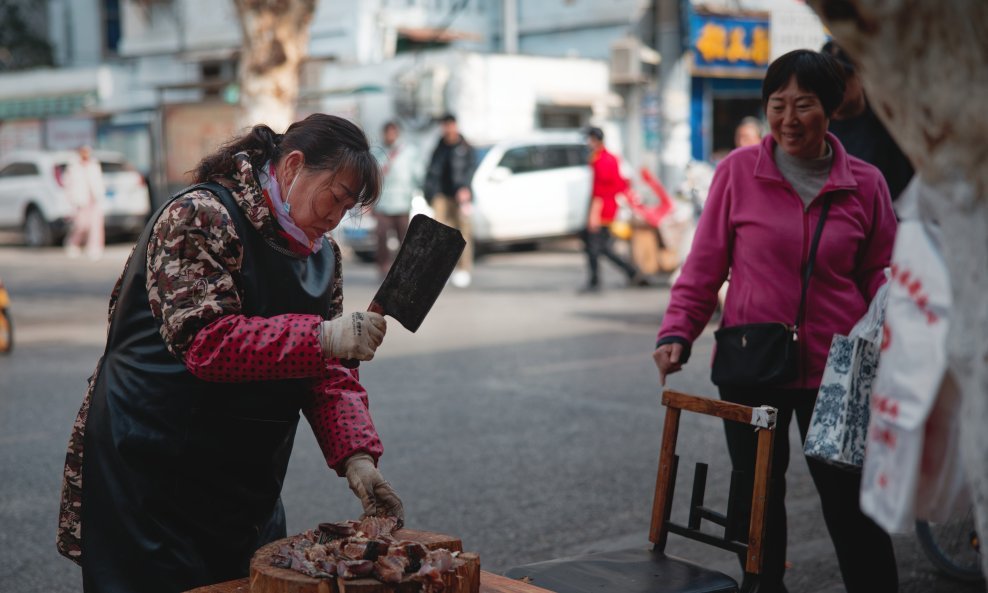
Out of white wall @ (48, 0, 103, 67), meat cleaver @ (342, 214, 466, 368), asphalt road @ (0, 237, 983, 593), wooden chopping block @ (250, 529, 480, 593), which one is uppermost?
white wall @ (48, 0, 103, 67)

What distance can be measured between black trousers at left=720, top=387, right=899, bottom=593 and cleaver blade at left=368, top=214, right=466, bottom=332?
1.20 meters

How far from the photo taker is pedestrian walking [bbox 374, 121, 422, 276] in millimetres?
15438

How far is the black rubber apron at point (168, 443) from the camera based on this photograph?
2.62 m

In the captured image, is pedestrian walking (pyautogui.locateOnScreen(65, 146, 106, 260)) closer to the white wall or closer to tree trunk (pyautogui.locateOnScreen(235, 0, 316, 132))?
tree trunk (pyautogui.locateOnScreen(235, 0, 316, 132))

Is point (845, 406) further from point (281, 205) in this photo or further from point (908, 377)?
point (281, 205)

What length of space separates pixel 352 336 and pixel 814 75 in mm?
1714

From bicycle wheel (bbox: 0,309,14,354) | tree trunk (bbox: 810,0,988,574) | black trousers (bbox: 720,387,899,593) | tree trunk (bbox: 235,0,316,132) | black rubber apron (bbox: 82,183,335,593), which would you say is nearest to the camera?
tree trunk (bbox: 810,0,988,574)

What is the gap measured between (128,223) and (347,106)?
5.16 m

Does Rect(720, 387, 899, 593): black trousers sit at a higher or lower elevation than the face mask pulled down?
lower

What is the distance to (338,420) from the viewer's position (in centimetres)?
288

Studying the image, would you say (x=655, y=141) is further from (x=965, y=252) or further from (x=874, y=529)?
(x=965, y=252)

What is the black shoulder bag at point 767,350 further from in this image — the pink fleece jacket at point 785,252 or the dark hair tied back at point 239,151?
the dark hair tied back at point 239,151

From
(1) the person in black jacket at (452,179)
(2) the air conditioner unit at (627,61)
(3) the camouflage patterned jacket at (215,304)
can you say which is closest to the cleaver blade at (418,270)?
(3) the camouflage patterned jacket at (215,304)

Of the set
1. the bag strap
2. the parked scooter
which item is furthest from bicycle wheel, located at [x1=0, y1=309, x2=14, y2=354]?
the bag strap
